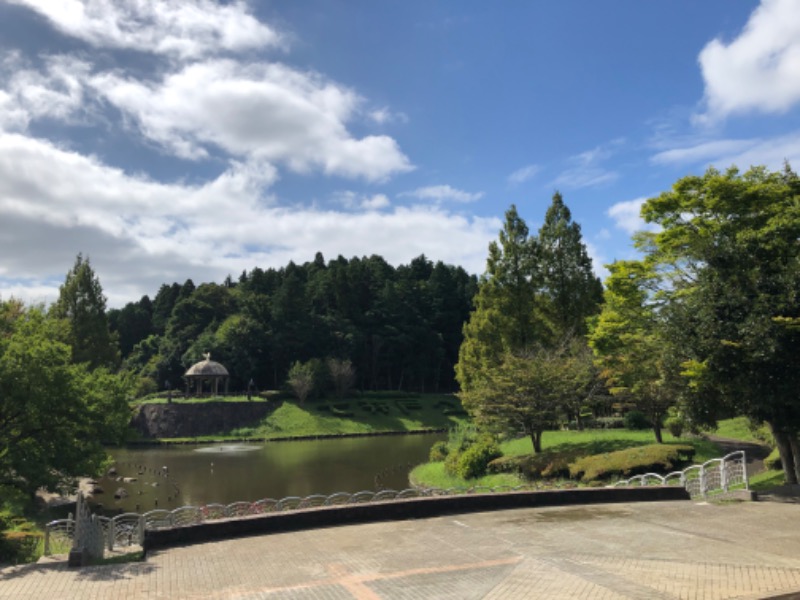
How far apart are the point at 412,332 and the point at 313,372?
18.9 metres

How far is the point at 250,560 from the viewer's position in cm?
1021

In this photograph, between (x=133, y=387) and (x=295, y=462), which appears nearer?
(x=133, y=387)

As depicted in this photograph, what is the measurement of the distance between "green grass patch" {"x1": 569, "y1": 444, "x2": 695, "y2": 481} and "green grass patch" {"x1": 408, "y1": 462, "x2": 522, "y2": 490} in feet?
11.4

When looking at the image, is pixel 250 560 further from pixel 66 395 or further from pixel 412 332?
pixel 412 332

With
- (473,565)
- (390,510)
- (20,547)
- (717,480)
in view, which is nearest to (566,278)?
(717,480)

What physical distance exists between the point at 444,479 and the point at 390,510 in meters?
15.7

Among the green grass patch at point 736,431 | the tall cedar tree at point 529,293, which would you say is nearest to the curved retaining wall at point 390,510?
the green grass patch at point 736,431

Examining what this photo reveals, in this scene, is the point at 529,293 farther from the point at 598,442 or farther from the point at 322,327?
the point at 322,327

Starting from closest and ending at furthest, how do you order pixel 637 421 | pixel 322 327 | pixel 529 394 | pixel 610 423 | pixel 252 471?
pixel 529 394 < pixel 637 421 < pixel 252 471 < pixel 610 423 < pixel 322 327

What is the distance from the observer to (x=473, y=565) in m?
9.70

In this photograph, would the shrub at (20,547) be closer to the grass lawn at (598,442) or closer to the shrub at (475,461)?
the shrub at (475,461)

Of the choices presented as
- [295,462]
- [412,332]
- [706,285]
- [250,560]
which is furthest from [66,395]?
[412,332]

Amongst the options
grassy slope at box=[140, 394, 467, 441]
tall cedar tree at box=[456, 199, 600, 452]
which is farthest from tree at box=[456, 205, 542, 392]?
grassy slope at box=[140, 394, 467, 441]

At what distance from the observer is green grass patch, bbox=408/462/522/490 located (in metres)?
25.8
